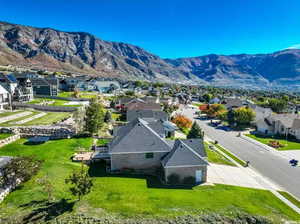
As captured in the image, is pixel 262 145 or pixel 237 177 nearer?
pixel 237 177

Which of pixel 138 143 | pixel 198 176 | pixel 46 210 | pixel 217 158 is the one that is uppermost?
pixel 138 143

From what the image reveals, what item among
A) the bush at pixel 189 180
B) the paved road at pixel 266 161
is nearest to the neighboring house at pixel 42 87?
the paved road at pixel 266 161

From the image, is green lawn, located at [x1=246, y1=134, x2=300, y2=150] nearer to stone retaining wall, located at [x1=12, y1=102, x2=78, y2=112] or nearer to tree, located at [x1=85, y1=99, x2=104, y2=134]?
tree, located at [x1=85, y1=99, x2=104, y2=134]

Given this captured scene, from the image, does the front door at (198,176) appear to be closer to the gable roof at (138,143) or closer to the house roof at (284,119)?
the gable roof at (138,143)

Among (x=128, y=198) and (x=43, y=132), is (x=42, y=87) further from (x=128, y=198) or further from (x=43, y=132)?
(x=128, y=198)

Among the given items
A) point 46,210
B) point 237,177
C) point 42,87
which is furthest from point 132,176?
point 42,87

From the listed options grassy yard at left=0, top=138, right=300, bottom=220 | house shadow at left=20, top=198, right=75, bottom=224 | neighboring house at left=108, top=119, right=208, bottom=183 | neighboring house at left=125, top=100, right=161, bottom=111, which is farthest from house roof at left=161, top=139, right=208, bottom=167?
neighboring house at left=125, top=100, right=161, bottom=111

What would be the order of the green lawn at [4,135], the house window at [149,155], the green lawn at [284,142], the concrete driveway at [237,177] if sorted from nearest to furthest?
1. the house window at [149,155]
2. the concrete driveway at [237,177]
3. the green lawn at [4,135]
4. the green lawn at [284,142]
